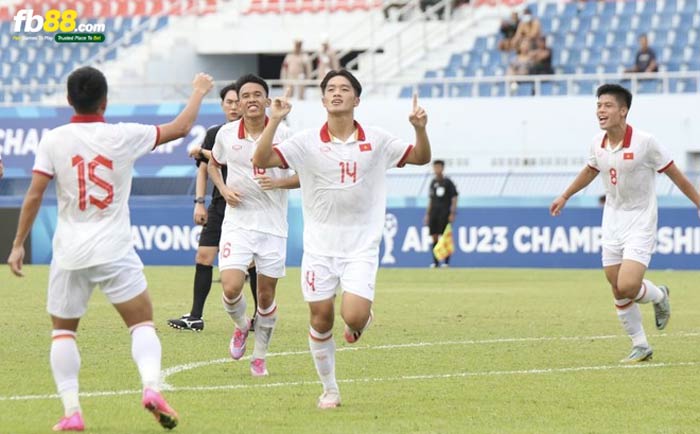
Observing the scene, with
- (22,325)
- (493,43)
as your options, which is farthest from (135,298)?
(493,43)

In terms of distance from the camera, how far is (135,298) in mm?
8969

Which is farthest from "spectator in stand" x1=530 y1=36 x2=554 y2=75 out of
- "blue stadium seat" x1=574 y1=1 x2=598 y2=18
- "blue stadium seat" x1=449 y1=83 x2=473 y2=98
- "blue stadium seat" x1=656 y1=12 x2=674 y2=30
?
"blue stadium seat" x1=656 y1=12 x2=674 y2=30

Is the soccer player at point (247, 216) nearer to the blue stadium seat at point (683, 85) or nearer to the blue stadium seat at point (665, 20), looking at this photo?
the blue stadium seat at point (683, 85)

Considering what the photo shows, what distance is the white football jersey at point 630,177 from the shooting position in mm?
12891

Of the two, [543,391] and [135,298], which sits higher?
[135,298]

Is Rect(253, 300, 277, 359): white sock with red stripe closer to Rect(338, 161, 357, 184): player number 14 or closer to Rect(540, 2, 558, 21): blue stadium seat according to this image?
Rect(338, 161, 357, 184): player number 14

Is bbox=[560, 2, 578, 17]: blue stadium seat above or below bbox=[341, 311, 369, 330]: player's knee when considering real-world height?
above

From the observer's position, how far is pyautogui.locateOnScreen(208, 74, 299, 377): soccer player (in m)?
12.4

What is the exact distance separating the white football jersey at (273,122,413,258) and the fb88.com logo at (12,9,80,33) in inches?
1253

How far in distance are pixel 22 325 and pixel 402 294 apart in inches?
284

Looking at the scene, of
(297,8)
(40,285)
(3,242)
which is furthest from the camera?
(297,8)

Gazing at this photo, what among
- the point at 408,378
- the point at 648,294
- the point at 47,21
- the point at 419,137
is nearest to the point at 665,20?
the point at 47,21

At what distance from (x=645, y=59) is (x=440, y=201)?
18.0 feet

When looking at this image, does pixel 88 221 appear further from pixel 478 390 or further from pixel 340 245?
pixel 478 390
